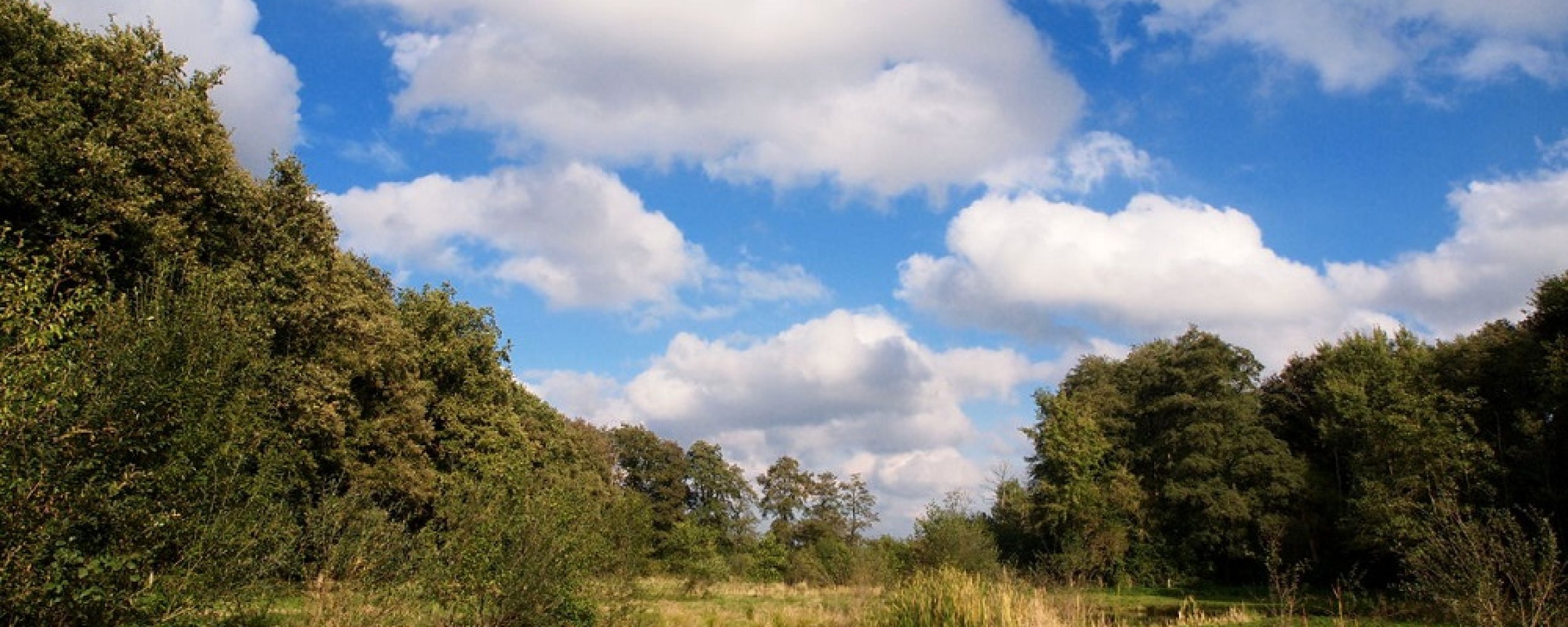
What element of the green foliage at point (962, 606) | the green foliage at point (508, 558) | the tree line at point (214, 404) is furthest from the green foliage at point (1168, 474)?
the green foliage at point (508, 558)

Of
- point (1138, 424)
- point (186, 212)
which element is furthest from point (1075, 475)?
point (186, 212)

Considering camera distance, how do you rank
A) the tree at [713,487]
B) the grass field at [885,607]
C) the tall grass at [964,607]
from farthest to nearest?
the tree at [713,487]
the grass field at [885,607]
the tall grass at [964,607]

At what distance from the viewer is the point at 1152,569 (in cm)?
5138

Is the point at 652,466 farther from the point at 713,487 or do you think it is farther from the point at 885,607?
the point at 885,607

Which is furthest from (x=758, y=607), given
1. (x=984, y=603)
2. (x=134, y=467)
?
(x=134, y=467)

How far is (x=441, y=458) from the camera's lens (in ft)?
125

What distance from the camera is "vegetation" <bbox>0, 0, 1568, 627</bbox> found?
864 centimetres

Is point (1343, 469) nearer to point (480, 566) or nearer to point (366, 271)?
point (480, 566)

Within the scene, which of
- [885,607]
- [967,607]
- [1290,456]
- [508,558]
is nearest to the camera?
[967,607]

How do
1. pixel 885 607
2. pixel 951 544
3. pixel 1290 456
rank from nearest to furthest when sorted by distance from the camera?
pixel 885 607 < pixel 951 544 < pixel 1290 456

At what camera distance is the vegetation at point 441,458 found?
8.64 m

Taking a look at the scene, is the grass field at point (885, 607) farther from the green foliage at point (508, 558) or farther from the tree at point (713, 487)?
the tree at point (713, 487)

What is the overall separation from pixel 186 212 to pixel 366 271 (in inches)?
807

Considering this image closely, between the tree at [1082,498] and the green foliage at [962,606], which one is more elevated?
the tree at [1082,498]
